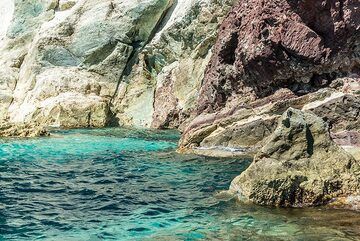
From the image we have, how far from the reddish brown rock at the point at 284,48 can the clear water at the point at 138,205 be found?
223 inches

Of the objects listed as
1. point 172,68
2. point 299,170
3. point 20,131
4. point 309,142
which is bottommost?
point 20,131

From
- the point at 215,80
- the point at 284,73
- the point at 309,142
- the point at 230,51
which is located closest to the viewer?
the point at 309,142

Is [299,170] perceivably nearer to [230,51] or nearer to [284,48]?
[284,48]

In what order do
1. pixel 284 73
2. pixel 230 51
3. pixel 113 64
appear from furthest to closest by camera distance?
pixel 113 64 < pixel 230 51 < pixel 284 73

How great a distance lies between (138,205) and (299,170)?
3903 millimetres

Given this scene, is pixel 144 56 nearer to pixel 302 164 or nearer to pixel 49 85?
pixel 49 85

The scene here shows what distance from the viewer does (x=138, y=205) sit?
10953mm

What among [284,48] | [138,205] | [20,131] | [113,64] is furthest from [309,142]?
[113,64]

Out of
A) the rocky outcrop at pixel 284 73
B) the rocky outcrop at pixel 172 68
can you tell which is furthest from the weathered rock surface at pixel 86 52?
the rocky outcrop at pixel 284 73

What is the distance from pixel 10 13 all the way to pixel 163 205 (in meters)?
50.9

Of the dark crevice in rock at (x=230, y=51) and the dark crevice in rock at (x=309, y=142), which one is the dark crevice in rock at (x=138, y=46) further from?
the dark crevice in rock at (x=309, y=142)

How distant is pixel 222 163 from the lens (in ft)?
54.7

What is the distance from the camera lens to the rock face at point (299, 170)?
1029 centimetres

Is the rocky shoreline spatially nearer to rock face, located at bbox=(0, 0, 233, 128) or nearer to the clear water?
rock face, located at bbox=(0, 0, 233, 128)
